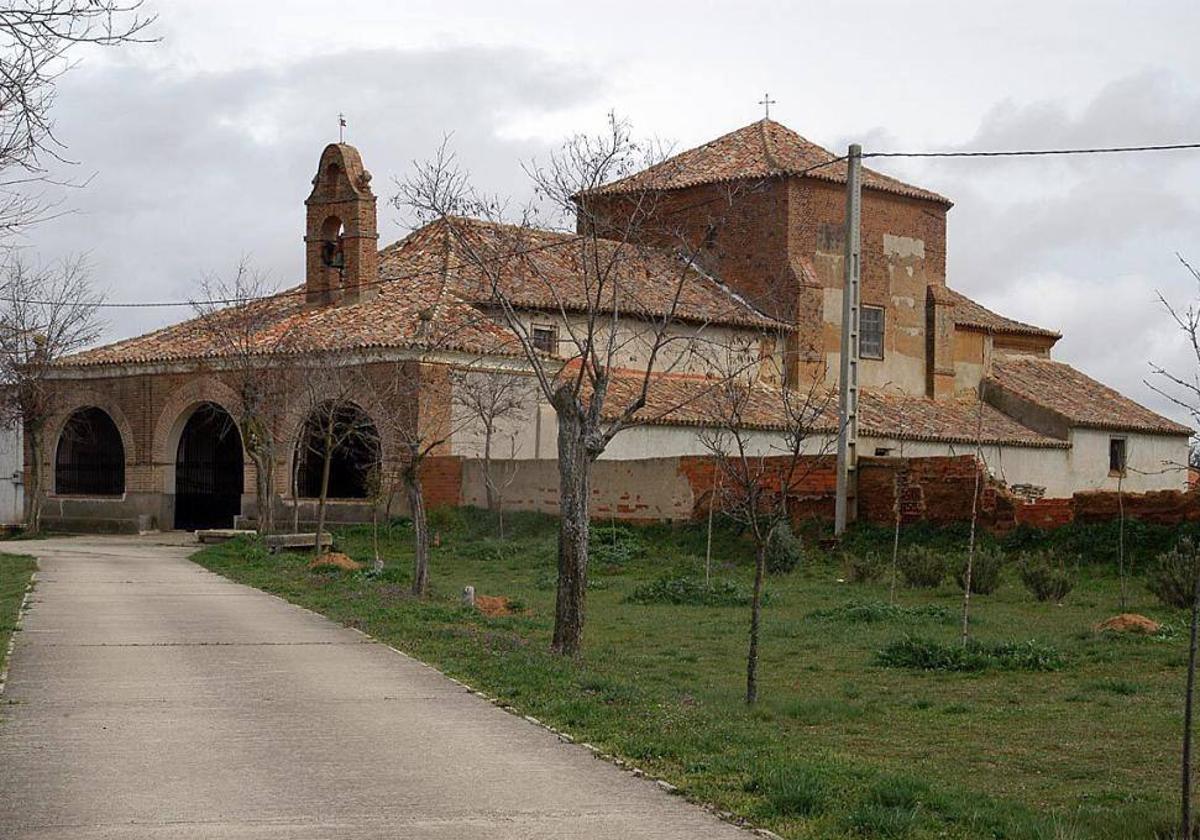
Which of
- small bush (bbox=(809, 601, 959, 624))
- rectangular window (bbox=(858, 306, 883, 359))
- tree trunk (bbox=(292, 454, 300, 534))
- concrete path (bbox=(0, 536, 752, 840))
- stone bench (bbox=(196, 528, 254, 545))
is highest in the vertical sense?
rectangular window (bbox=(858, 306, 883, 359))

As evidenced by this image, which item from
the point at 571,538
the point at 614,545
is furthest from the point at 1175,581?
the point at 614,545

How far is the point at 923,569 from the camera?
23.2 m

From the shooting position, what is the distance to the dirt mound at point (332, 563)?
2564cm

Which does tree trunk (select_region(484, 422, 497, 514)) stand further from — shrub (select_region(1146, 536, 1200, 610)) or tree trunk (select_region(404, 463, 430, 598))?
shrub (select_region(1146, 536, 1200, 610))

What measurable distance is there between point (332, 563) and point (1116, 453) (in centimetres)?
2870

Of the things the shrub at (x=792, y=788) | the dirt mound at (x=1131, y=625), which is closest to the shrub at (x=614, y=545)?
the dirt mound at (x=1131, y=625)

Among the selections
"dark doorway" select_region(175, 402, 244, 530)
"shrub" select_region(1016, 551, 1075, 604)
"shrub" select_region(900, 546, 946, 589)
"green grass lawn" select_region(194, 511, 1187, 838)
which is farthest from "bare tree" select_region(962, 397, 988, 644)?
"dark doorway" select_region(175, 402, 244, 530)

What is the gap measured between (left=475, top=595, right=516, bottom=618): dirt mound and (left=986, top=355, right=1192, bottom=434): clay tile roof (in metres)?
28.4

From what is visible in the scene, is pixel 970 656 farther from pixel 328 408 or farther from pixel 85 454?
pixel 85 454

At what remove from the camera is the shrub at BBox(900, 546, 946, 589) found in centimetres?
2320

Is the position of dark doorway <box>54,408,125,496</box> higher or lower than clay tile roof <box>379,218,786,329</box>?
lower

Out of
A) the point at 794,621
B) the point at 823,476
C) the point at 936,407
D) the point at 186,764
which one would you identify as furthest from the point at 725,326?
the point at 186,764

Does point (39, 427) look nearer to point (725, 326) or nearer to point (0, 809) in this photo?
point (725, 326)

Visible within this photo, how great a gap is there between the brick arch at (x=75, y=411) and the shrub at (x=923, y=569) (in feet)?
70.3
